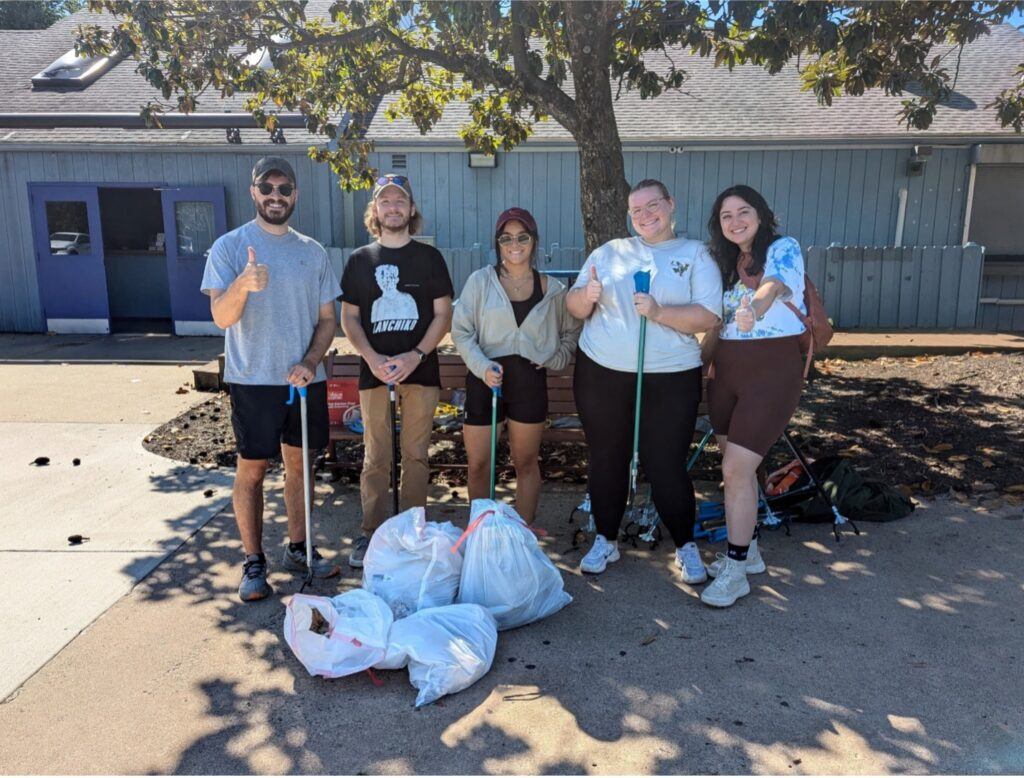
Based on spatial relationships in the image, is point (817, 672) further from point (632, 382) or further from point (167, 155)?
point (167, 155)

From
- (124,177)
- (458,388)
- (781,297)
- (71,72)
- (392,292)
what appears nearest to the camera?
(781,297)

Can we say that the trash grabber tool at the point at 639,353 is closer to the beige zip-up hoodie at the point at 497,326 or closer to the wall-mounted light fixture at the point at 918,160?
the beige zip-up hoodie at the point at 497,326

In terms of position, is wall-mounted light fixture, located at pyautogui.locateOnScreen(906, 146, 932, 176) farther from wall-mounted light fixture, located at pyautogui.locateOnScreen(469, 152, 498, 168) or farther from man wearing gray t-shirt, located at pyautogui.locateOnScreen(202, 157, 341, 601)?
man wearing gray t-shirt, located at pyautogui.locateOnScreen(202, 157, 341, 601)

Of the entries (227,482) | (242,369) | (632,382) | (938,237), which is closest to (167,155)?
(227,482)

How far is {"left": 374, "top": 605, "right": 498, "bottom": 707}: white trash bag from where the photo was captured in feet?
9.84

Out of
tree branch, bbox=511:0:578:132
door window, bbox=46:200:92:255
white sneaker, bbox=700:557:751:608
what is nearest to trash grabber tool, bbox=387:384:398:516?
white sneaker, bbox=700:557:751:608

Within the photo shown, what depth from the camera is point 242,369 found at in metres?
3.71

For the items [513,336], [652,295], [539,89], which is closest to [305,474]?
[513,336]

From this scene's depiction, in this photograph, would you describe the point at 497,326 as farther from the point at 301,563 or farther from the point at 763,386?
Answer: the point at 301,563

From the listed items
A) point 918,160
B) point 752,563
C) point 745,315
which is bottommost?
point 752,563

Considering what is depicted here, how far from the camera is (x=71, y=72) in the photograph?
12898 mm

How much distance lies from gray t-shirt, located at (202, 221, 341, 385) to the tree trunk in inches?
114

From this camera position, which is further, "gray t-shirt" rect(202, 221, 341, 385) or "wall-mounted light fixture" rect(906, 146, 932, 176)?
"wall-mounted light fixture" rect(906, 146, 932, 176)

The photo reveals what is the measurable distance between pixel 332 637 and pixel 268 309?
59.4 inches
